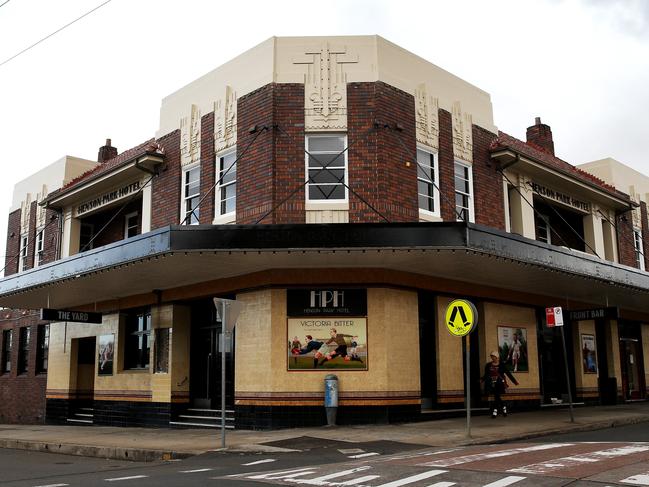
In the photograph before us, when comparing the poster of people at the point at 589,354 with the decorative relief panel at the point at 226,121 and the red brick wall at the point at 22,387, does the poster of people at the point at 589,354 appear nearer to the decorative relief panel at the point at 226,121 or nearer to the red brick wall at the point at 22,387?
the decorative relief panel at the point at 226,121

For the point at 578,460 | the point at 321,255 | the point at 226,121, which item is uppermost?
the point at 226,121

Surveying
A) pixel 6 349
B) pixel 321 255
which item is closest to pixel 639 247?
pixel 321 255

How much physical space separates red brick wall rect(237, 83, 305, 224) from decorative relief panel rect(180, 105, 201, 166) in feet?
6.70

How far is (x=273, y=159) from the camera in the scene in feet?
55.5

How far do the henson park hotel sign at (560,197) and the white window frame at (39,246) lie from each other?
17805 mm

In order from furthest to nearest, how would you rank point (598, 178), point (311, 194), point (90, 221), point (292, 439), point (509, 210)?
point (598, 178) → point (90, 221) → point (509, 210) → point (311, 194) → point (292, 439)

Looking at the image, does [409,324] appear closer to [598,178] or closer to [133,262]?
[133,262]

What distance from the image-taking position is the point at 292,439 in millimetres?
13844

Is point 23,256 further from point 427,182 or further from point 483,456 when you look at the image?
point 483,456

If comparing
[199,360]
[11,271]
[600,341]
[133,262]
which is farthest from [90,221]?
[600,341]

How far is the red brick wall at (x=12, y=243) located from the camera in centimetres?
2830

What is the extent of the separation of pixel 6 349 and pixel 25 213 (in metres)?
5.75

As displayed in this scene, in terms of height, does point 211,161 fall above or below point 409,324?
above

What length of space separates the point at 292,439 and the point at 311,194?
5998mm
